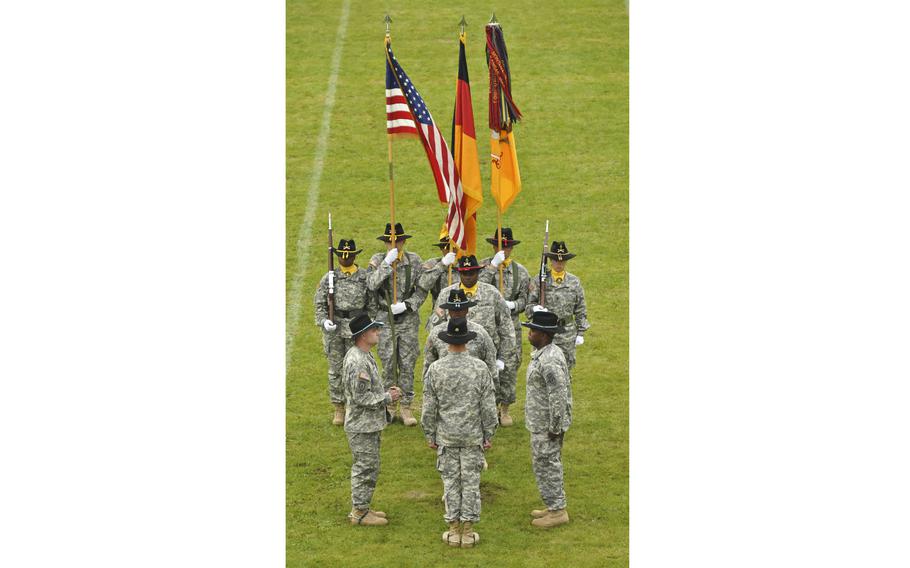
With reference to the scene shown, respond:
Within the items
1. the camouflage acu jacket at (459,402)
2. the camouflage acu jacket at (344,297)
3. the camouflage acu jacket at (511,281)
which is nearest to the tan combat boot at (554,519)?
the camouflage acu jacket at (459,402)

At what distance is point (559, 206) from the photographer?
28.5 meters

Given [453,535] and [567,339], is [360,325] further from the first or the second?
[567,339]

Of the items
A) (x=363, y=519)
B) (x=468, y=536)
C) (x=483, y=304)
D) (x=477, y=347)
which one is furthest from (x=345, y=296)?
(x=468, y=536)

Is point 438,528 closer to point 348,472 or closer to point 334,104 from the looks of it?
point 348,472

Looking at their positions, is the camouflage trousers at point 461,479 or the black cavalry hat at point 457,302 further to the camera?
the black cavalry hat at point 457,302

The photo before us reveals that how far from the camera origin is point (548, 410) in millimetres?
19031

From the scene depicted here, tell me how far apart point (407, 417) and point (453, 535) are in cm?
360

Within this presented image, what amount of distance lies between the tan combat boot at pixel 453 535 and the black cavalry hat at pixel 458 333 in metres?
2.27

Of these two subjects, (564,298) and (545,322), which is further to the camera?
(564,298)

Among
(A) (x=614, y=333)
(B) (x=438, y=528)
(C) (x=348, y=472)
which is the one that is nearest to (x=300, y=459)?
(C) (x=348, y=472)

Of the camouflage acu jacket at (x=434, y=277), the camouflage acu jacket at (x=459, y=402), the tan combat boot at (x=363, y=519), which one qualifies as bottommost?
the tan combat boot at (x=363, y=519)

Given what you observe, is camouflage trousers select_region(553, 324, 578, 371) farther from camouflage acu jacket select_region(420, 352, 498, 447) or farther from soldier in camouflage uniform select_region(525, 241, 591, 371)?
camouflage acu jacket select_region(420, 352, 498, 447)

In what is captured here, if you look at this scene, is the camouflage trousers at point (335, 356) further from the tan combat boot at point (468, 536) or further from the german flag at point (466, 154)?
the tan combat boot at point (468, 536)

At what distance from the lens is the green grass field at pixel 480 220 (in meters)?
19.3
